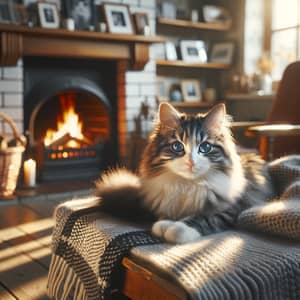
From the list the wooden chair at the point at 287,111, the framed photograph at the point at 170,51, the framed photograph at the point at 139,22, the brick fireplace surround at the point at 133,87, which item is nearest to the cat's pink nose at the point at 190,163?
the wooden chair at the point at 287,111

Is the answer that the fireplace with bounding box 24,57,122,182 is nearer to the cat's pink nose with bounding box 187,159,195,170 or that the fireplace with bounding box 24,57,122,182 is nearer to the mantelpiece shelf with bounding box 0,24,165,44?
the mantelpiece shelf with bounding box 0,24,165,44

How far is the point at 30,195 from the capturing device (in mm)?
3219

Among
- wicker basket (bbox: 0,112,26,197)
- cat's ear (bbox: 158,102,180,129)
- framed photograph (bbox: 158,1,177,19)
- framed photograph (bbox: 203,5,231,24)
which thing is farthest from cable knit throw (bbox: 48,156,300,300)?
framed photograph (bbox: 203,5,231,24)

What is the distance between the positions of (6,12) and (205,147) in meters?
2.61

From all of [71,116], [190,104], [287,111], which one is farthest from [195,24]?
[287,111]

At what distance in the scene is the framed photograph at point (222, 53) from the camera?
4.55 meters

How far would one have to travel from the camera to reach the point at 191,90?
4578 millimetres

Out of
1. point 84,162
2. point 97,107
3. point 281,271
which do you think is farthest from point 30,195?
point 281,271

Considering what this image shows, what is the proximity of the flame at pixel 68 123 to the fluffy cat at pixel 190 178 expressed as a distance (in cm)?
262

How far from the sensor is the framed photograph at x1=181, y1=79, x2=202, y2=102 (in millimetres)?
4531

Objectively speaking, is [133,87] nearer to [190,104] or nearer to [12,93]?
[190,104]

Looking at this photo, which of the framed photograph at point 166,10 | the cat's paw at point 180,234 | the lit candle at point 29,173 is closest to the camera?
the cat's paw at point 180,234

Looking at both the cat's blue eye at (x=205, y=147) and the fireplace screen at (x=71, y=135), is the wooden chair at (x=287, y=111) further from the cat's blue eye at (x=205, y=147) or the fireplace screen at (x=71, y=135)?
the fireplace screen at (x=71, y=135)

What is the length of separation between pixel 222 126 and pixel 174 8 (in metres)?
3.35
